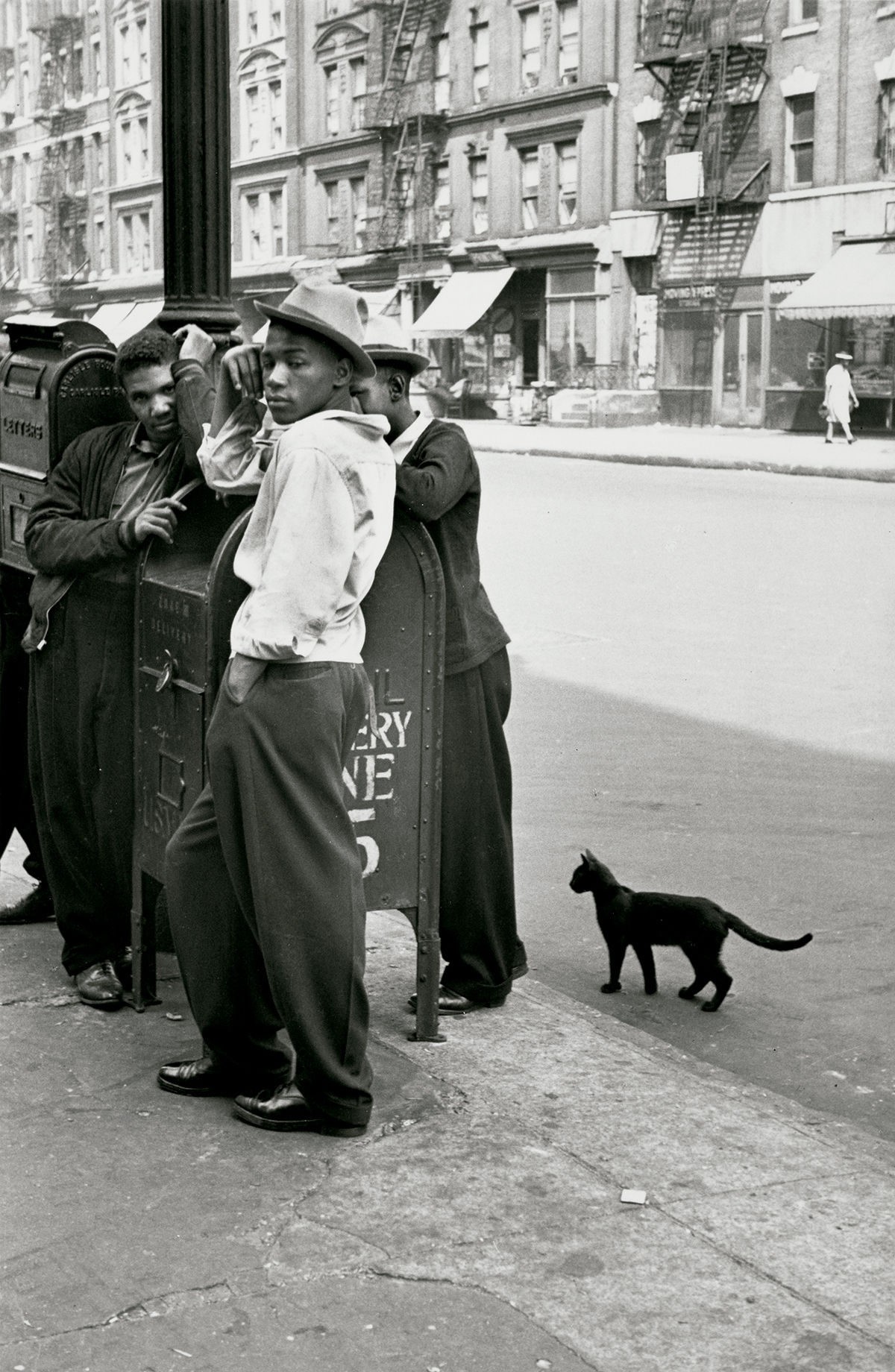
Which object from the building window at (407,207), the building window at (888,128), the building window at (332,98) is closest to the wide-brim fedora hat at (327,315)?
the building window at (888,128)

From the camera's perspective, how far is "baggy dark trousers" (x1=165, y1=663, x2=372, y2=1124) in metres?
3.81

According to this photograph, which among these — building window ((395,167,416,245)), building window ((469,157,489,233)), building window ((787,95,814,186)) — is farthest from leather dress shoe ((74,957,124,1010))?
building window ((395,167,416,245))

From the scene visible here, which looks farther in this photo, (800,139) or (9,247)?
(9,247)

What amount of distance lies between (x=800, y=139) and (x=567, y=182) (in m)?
8.14

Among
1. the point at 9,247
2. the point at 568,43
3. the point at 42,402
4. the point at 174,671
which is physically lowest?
the point at 174,671

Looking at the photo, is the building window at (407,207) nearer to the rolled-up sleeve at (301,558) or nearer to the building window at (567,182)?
the building window at (567,182)

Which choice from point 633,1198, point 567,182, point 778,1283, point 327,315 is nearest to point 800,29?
point 567,182

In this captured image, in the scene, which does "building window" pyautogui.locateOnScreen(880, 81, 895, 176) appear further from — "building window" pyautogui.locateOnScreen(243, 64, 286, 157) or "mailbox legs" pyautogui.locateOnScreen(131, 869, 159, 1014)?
"mailbox legs" pyautogui.locateOnScreen(131, 869, 159, 1014)

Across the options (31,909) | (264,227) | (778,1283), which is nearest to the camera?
(778,1283)

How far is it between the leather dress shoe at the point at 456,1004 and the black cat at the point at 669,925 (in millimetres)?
597

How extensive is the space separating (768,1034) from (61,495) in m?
2.53

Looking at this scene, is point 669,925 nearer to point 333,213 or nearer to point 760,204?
point 760,204

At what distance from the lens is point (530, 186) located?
44.6 metres

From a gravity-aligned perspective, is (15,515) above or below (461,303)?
below
